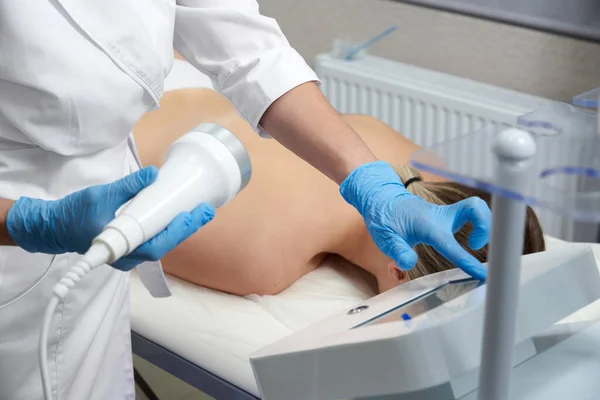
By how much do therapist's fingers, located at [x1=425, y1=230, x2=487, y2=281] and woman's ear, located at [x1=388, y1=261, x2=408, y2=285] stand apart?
52cm

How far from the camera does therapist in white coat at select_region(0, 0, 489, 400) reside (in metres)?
1.04

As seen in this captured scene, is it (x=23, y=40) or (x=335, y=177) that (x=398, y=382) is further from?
(x=23, y=40)

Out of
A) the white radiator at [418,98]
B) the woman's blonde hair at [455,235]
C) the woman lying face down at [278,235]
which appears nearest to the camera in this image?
the woman's blonde hair at [455,235]

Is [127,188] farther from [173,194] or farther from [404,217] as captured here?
[404,217]

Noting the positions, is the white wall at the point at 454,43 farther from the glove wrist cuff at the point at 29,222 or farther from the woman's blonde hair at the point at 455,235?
the glove wrist cuff at the point at 29,222

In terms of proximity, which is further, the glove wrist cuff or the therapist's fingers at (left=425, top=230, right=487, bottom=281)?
the glove wrist cuff

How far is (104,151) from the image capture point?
1260 millimetres

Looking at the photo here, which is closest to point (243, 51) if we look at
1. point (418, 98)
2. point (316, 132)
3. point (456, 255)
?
point (316, 132)

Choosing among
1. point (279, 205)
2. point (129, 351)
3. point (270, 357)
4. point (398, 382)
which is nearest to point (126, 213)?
point (270, 357)

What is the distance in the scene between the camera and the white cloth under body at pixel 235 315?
1.60 m

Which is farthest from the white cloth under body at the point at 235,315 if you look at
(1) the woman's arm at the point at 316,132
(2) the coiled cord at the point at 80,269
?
(2) the coiled cord at the point at 80,269

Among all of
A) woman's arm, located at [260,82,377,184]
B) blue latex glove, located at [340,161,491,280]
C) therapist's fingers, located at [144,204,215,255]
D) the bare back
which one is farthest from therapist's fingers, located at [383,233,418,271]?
the bare back

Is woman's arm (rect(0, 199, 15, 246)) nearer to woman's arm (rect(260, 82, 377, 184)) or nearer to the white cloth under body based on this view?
woman's arm (rect(260, 82, 377, 184))

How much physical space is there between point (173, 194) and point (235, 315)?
80 cm
